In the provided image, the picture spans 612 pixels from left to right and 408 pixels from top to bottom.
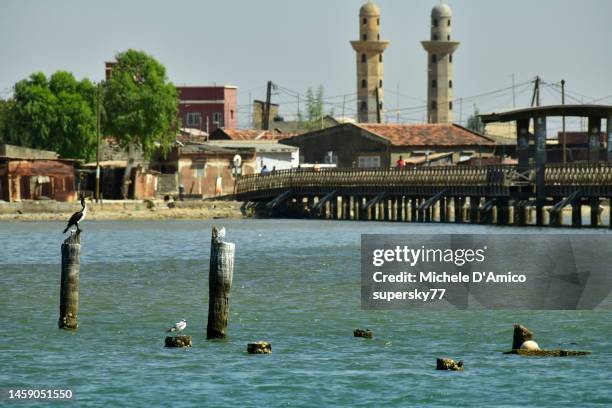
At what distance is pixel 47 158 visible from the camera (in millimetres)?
89500

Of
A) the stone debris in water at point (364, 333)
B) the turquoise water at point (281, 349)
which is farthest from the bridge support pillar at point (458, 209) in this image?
the stone debris in water at point (364, 333)

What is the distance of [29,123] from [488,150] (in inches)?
1258

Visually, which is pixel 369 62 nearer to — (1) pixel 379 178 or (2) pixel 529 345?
(1) pixel 379 178

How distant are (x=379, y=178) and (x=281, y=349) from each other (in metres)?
56.1

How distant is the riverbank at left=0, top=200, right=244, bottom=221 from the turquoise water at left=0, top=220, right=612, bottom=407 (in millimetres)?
37754

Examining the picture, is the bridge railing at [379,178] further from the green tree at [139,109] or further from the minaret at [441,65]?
the minaret at [441,65]

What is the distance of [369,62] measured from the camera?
17612 cm

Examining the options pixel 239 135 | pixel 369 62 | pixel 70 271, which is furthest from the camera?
pixel 369 62

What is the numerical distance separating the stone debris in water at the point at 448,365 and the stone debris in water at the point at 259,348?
3312mm

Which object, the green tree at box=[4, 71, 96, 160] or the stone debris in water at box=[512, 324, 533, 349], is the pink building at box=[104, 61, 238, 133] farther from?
the stone debris in water at box=[512, 324, 533, 349]

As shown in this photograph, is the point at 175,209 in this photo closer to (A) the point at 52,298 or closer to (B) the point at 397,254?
(A) the point at 52,298

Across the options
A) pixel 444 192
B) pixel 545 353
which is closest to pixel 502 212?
pixel 444 192

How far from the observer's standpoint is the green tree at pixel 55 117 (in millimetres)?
101000

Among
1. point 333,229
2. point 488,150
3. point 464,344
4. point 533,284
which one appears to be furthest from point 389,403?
point 488,150
